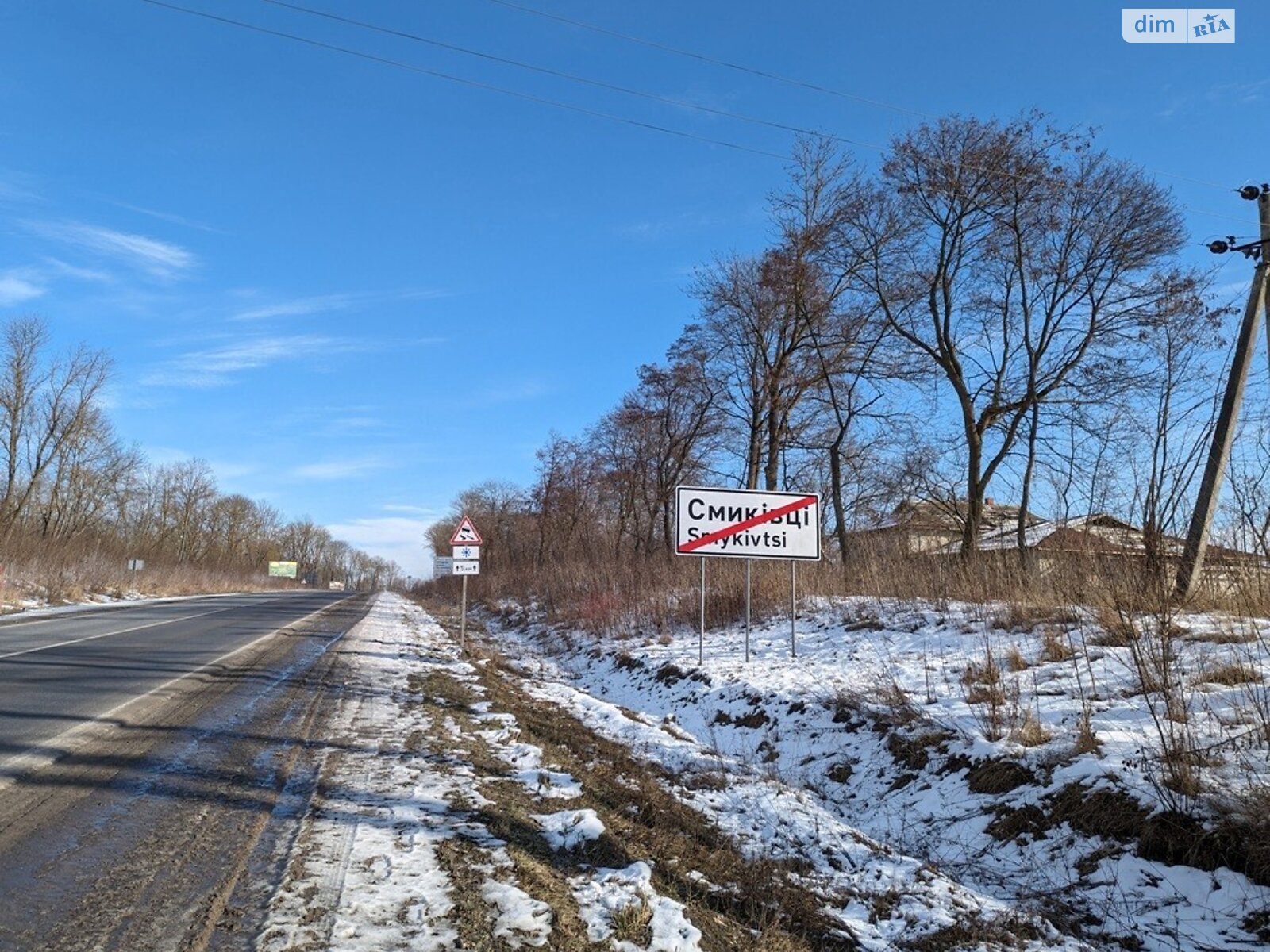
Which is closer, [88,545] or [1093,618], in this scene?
[1093,618]

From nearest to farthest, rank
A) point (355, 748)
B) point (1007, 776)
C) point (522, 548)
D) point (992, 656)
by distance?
point (1007, 776) → point (355, 748) → point (992, 656) → point (522, 548)

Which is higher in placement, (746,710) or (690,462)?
(690,462)

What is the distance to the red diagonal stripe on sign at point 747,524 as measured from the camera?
45.9ft

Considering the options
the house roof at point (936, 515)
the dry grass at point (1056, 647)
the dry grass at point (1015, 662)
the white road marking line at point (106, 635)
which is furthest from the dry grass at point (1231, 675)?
the house roof at point (936, 515)

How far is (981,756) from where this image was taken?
271 inches

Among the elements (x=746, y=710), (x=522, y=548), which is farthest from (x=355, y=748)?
(x=522, y=548)

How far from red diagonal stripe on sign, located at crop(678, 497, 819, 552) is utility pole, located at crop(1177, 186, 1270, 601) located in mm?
5884

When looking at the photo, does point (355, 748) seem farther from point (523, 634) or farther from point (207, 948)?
point (523, 634)

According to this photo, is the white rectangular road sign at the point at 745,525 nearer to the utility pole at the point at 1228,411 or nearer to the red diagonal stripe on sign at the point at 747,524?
the red diagonal stripe on sign at the point at 747,524

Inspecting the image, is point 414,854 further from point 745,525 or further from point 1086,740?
A: point 745,525

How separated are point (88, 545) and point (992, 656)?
164ft

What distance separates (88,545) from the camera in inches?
1763

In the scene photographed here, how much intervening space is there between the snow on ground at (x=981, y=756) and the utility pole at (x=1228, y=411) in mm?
986

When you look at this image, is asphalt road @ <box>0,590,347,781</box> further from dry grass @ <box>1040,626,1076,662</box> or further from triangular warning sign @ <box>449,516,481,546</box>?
dry grass @ <box>1040,626,1076,662</box>
